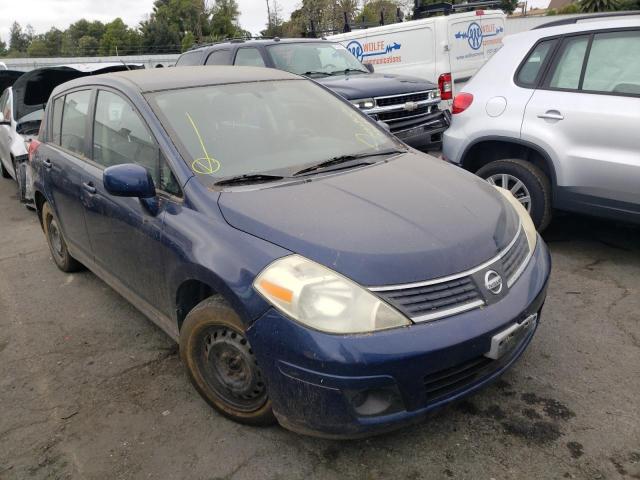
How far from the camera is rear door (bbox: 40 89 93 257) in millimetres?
3832

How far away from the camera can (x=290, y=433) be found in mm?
2633

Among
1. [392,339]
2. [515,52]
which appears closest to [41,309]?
[392,339]

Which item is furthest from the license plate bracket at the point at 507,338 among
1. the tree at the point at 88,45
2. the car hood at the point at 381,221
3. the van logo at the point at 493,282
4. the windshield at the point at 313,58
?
the tree at the point at 88,45

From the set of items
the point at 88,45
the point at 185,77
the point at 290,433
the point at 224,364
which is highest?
the point at 88,45

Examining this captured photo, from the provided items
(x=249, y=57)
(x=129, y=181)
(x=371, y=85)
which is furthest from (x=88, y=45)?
(x=129, y=181)

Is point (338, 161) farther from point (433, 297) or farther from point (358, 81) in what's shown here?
point (358, 81)

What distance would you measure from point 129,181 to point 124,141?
650 millimetres

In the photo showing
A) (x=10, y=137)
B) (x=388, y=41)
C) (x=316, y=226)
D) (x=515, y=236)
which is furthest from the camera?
(x=388, y=41)

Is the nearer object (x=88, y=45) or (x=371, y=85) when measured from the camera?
(x=371, y=85)

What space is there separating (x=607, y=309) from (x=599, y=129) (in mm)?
1350

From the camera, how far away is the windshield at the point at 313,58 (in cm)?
789

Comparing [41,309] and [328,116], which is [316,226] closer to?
[328,116]

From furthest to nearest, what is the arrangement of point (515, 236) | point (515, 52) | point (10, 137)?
point (10, 137) → point (515, 52) → point (515, 236)

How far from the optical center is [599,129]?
4031 mm
